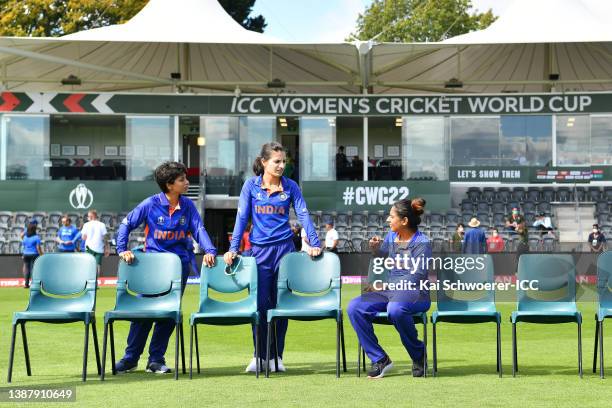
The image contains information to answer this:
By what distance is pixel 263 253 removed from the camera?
9.41 m

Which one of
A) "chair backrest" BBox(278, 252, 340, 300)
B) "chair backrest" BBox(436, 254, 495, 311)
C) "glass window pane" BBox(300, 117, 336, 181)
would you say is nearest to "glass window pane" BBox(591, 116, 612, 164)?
"glass window pane" BBox(300, 117, 336, 181)

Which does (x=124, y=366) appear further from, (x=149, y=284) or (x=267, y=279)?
(x=267, y=279)

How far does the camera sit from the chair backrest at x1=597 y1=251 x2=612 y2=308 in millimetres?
9492

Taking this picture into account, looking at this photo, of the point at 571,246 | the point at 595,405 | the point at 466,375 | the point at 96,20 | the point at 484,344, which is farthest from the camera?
the point at 96,20

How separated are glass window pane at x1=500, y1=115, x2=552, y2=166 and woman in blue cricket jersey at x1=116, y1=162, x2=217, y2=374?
21.6 meters

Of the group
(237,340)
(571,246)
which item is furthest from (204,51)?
(237,340)

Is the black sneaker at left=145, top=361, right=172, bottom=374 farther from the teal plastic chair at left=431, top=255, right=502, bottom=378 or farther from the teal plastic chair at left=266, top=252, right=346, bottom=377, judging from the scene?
the teal plastic chair at left=431, top=255, right=502, bottom=378

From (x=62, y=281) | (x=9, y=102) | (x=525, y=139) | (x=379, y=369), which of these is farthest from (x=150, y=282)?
(x=525, y=139)

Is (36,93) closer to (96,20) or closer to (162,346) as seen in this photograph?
(96,20)

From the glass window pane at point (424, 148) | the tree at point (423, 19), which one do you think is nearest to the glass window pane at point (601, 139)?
the glass window pane at point (424, 148)

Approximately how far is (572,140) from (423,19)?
93.7 feet

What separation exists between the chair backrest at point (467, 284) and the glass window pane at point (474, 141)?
2042 centimetres

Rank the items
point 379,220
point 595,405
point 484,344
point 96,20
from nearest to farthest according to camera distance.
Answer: point 595,405, point 484,344, point 379,220, point 96,20

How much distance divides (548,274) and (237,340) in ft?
13.7
